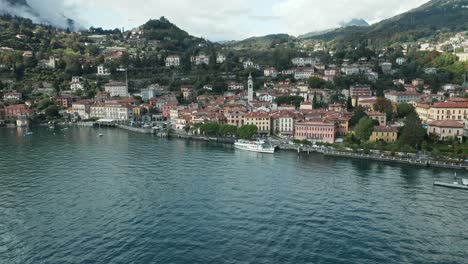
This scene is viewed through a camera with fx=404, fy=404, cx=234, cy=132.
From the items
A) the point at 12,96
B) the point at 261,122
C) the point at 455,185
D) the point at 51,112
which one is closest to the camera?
the point at 455,185

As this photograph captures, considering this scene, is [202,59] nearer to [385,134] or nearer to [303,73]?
[303,73]

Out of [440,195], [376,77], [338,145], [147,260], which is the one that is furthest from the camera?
[376,77]

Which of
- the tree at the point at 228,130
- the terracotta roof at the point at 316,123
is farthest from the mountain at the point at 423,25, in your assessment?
the tree at the point at 228,130

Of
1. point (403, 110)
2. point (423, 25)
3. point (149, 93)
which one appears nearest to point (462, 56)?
point (403, 110)

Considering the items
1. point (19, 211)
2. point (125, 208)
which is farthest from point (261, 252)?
point (19, 211)

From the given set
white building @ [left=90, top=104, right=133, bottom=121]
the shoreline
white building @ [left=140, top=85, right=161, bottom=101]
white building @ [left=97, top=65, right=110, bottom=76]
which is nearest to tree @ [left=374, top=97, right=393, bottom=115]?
the shoreline

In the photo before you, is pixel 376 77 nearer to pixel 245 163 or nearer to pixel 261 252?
pixel 245 163
